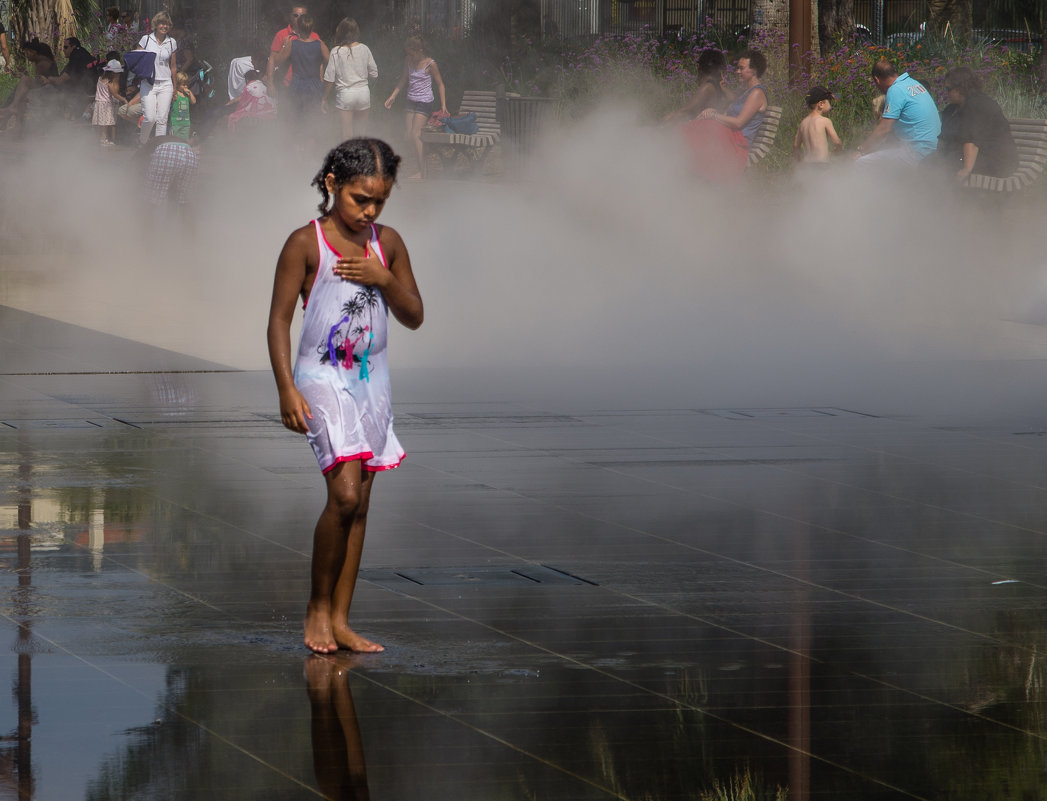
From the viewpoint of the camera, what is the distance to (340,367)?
5332 millimetres

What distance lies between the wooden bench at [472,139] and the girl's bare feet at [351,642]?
19.8 meters

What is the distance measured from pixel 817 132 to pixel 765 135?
1.18 m

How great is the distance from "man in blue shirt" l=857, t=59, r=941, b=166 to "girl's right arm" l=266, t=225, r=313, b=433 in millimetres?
12567

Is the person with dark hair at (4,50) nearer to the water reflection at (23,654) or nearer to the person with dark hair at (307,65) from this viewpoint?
the person with dark hair at (307,65)

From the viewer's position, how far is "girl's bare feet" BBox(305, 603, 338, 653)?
529 centimetres

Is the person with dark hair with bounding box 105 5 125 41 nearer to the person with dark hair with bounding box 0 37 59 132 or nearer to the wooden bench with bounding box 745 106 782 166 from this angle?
the person with dark hair with bounding box 0 37 59 132

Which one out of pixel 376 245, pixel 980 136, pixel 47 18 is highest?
pixel 47 18

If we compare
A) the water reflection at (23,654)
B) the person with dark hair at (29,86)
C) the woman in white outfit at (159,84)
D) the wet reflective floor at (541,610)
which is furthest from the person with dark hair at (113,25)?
the water reflection at (23,654)

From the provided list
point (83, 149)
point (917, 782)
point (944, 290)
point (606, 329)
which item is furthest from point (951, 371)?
point (83, 149)

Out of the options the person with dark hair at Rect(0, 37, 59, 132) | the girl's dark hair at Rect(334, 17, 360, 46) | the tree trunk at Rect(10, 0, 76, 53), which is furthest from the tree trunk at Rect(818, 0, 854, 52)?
the tree trunk at Rect(10, 0, 76, 53)

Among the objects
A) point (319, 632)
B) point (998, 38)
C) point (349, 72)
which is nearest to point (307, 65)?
point (349, 72)

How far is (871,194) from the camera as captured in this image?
58.9ft

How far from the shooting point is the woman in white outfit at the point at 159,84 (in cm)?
2561

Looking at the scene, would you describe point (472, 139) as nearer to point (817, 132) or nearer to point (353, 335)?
point (817, 132)
